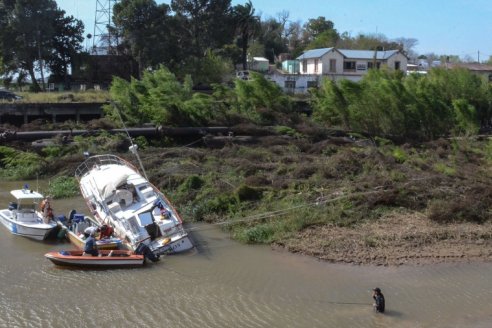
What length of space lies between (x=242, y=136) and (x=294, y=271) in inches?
732

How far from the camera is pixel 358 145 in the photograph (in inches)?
1246

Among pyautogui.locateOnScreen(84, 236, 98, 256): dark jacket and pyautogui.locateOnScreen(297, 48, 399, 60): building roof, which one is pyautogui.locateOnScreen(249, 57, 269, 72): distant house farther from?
pyautogui.locateOnScreen(84, 236, 98, 256): dark jacket

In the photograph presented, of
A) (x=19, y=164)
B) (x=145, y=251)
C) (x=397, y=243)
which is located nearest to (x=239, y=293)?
(x=145, y=251)

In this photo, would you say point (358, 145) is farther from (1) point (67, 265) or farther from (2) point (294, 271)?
(1) point (67, 265)

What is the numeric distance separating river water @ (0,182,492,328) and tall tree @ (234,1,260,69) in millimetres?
50825

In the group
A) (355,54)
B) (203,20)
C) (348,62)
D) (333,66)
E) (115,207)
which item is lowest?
(115,207)

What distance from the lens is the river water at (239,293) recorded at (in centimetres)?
1248

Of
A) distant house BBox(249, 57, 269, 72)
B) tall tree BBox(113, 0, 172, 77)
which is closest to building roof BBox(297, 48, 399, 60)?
distant house BBox(249, 57, 269, 72)

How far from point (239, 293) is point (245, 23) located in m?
56.7

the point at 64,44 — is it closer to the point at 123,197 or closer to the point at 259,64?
the point at 259,64

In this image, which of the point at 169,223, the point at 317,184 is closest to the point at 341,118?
the point at 317,184

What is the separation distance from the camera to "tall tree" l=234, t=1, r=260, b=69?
64.1 meters

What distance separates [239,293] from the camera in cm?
1384

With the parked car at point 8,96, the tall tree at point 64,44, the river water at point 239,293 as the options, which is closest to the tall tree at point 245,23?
the tall tree at point 64,44
